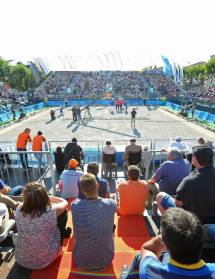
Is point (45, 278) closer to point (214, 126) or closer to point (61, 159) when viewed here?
point (61, 159)

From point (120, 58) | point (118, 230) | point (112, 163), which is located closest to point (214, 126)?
point (112, 163)

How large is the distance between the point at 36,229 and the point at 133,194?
7.91 ft

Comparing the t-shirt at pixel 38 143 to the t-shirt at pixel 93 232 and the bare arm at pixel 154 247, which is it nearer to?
the t-shirt at pixel 93 232

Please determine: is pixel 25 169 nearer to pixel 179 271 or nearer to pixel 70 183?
pixel 70 183

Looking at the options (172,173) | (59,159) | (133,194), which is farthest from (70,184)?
(59,159)

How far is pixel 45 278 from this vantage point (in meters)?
3.63

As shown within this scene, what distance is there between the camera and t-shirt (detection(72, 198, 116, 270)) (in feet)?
12.0

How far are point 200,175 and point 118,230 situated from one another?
6.61ft

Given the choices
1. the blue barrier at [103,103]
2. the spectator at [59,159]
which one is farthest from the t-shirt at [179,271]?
the blue barrier at [103,103]

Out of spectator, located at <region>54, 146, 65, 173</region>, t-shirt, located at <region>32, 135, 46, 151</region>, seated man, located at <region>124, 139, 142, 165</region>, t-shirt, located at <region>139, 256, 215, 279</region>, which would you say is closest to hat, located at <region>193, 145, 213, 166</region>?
t-shirt, located at <region>139, 256, 215, 279</region>

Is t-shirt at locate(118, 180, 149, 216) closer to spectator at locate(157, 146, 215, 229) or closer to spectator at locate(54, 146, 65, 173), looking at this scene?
spectator at locate(157, 146, 215, 229)

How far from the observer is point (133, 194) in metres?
5.66

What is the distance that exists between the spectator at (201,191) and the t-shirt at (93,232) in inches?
41.2

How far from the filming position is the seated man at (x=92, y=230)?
3.67 meters
